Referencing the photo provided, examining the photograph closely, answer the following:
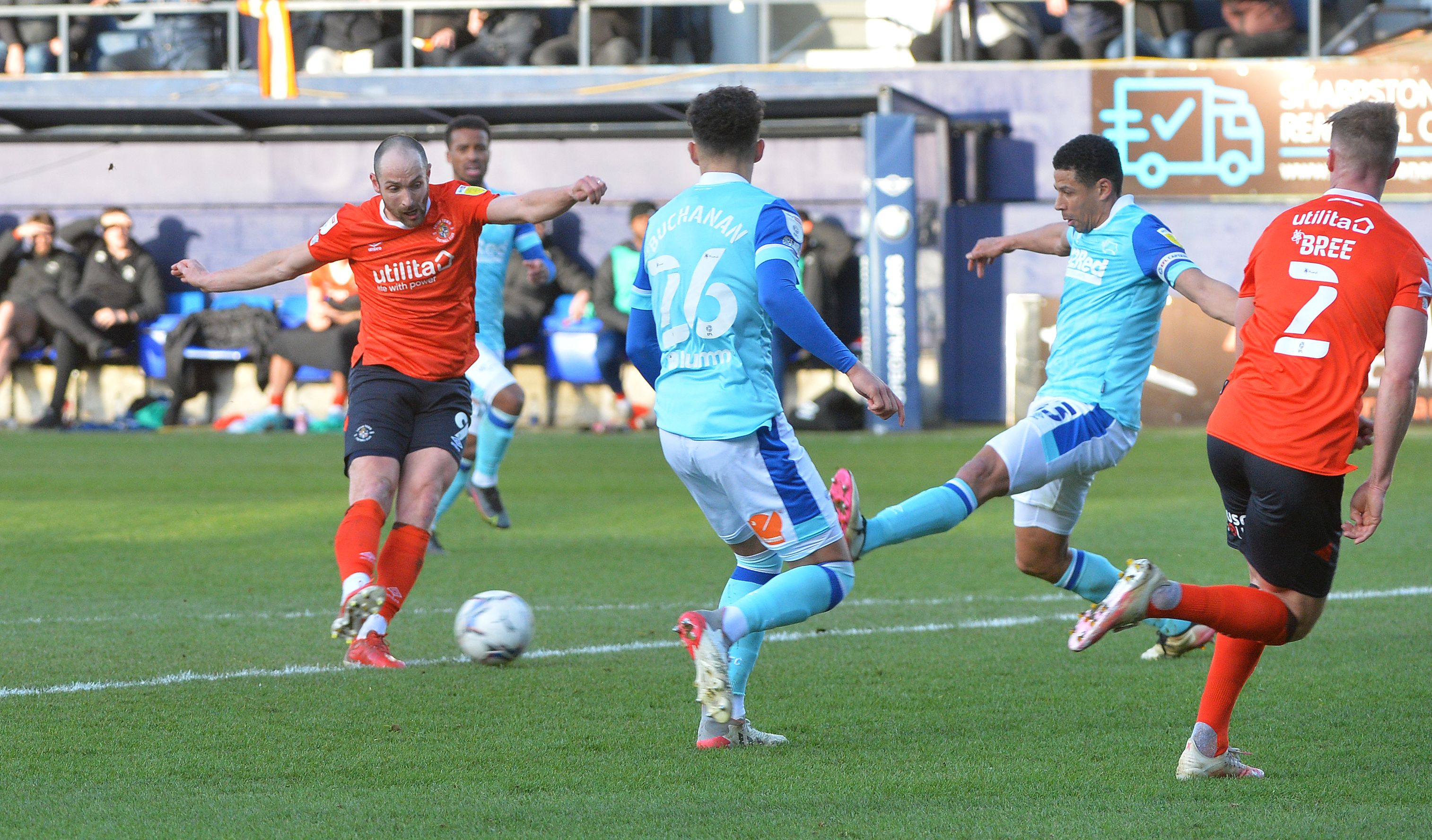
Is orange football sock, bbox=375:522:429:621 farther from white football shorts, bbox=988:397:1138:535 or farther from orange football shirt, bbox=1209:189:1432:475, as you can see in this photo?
orange football shirt, bbox=1209:189:1432:475

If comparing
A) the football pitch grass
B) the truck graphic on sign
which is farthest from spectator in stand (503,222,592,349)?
the football pitch grass

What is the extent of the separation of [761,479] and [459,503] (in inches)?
307

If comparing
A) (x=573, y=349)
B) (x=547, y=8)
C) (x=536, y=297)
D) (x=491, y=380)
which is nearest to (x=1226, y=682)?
(x=491, y=380)

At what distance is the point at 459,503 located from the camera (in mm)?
11695

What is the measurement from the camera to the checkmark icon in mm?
17281

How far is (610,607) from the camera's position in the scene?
6.97m

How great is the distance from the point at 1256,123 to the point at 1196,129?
0.68 meters

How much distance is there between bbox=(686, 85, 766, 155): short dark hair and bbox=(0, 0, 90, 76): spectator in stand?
1798 centimetres

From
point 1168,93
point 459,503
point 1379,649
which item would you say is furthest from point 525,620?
point 1168,93

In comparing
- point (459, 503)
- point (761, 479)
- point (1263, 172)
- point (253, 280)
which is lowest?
point (459, 503)

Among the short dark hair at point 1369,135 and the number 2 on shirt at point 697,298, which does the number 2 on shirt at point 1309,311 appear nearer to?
the short dark hair at point 1369,135

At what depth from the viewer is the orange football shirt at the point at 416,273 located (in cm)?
567

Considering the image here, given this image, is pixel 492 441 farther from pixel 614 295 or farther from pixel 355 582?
pixel 614 295

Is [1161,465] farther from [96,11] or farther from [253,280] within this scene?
[96,11]
